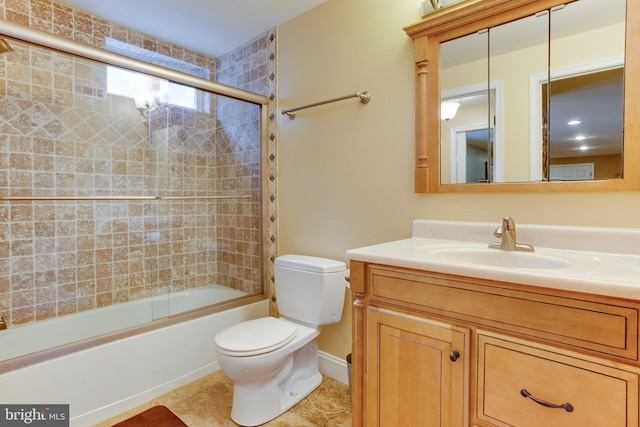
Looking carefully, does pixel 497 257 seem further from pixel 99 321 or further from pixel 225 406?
pixel 99 321

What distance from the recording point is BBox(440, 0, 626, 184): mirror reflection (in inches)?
47.3

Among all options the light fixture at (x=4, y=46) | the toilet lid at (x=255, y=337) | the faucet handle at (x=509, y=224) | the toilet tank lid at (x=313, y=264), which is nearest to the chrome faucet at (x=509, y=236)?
the faucet handle at (x=509, y=224)

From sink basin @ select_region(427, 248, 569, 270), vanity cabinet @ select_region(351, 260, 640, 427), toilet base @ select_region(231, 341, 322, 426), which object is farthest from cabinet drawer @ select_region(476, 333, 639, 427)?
toilet base @ select_region(231, 341, 322, 426)

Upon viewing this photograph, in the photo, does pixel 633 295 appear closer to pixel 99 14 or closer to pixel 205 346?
pixel 205 346

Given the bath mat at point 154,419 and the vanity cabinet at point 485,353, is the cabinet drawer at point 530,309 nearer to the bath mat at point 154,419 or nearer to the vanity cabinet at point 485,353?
the vanity cabinet at point 485,353

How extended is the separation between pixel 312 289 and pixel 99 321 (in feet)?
4.61

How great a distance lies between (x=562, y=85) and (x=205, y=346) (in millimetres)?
2264

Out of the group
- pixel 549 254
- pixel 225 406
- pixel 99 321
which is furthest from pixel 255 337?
pixel 549 254

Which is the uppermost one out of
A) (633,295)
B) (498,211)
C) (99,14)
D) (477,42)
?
(99,14)

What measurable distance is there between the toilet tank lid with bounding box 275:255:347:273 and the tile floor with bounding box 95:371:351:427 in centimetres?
70

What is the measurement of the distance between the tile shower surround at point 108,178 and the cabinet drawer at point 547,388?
5.74 feet

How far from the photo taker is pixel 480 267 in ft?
3.04

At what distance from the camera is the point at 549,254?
1.18m

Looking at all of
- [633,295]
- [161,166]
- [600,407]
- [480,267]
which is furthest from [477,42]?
[161,166]
